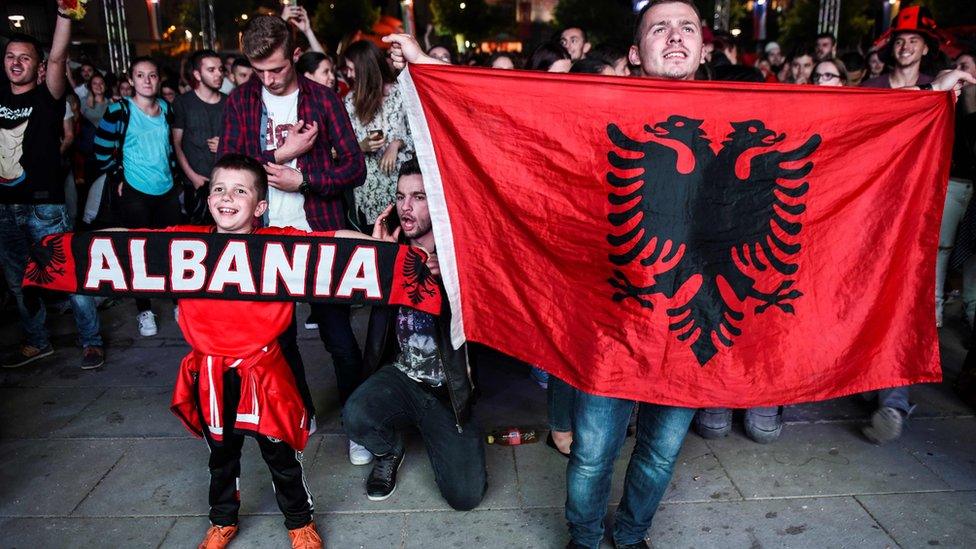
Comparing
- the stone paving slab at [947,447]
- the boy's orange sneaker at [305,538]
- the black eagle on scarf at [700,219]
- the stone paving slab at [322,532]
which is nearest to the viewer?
the black eagle on scarf at [700,219]

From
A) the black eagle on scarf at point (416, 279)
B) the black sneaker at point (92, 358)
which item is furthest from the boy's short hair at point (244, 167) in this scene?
the black sneaker at point (92, 358)

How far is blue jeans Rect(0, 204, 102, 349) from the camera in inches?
184

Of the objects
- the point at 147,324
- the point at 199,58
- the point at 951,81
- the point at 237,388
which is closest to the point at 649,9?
Answer: the point at 951,81

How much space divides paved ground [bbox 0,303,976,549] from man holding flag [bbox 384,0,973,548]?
521 millimetres

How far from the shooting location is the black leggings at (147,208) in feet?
17.2

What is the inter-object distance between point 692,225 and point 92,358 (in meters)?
4.12

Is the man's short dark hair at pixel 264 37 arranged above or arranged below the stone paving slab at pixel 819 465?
above

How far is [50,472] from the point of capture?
3.47m

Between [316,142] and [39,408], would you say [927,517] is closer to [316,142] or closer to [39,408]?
[316,142]

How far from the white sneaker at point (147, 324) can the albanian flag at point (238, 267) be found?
2697 millimetres

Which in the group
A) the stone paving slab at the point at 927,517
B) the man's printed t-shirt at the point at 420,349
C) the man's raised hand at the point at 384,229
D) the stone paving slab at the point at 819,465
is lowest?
the stone paving slab at the point at 819,465

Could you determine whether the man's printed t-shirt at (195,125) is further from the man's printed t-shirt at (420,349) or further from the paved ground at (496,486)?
the man's printed t-shirt at (420,349)

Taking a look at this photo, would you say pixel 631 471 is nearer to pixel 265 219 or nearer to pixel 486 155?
pixel 486 155

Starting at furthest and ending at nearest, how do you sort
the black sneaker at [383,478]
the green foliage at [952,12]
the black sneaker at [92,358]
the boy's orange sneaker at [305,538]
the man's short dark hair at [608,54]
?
the green foliage at [952,12] < the black sneaker at [92,358] < the man's short dark hair at [608,54] < the black sneaker at [383,478] < the boy's orange sneaker at [305,538]
